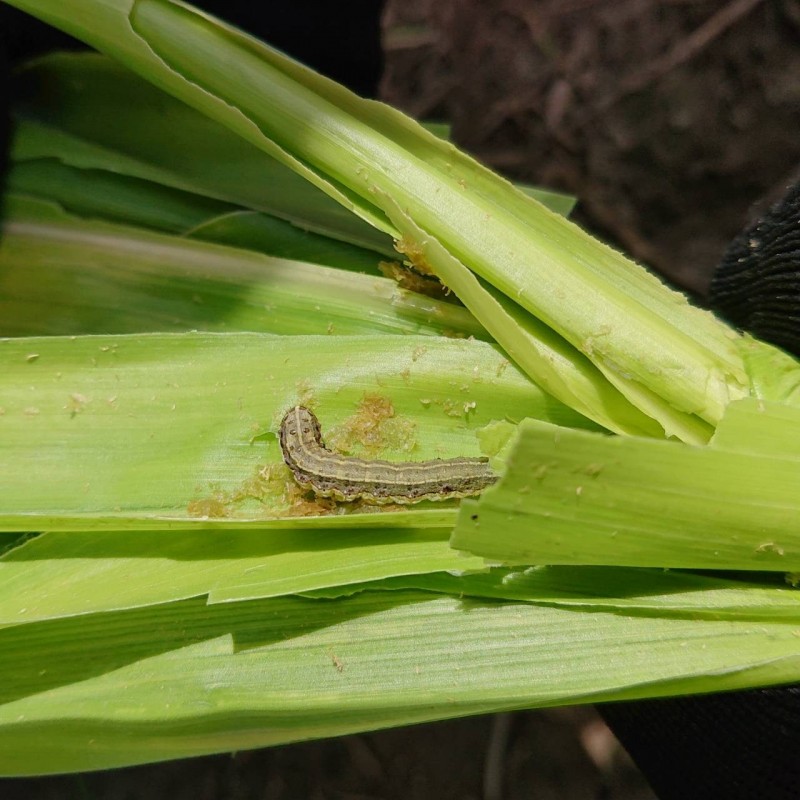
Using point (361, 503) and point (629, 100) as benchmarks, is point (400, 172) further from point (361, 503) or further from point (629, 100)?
point (629, 100)

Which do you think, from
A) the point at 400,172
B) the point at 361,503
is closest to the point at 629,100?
the point at 400,172

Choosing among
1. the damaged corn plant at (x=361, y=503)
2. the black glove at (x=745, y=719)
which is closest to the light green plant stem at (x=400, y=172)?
the damaged corn plant at (x=361, y=503)

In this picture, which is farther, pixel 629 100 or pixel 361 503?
pixel 629 100

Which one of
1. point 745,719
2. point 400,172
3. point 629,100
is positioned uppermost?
point 629,100

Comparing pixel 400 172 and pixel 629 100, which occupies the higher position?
pixel 629 100

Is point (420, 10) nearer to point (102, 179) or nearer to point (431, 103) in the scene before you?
point (431, 103)

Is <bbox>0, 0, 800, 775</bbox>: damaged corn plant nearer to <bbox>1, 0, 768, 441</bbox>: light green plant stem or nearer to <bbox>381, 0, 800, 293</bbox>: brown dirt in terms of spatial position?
<bbox>1, 0, 768, 441</bbox>: light green plant stem

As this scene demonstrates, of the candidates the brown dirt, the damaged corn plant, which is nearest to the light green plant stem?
the damaged corn plant
